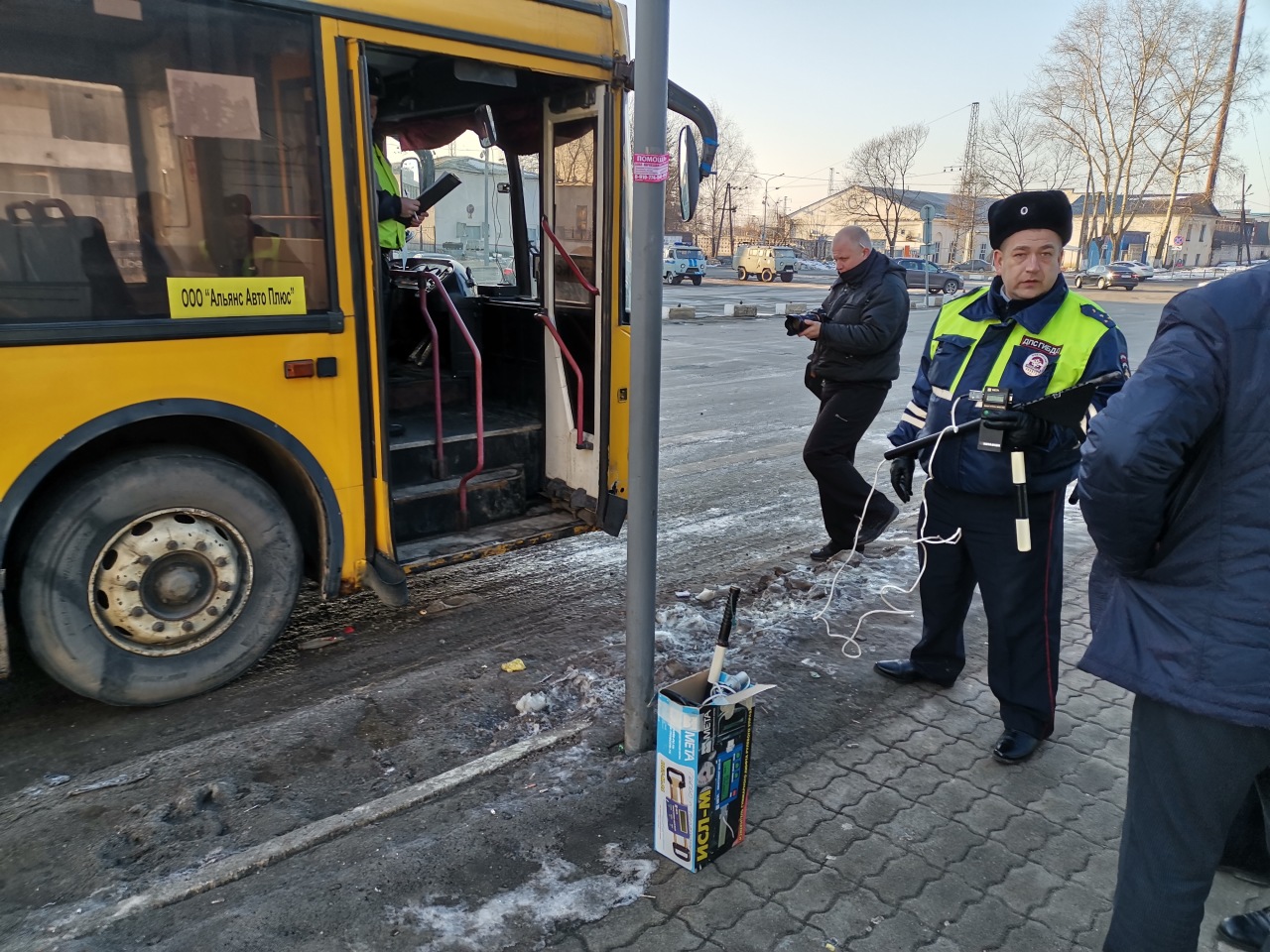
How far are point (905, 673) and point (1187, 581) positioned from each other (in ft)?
7.04

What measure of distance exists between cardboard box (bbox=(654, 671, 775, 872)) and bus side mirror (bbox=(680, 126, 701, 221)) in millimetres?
2175

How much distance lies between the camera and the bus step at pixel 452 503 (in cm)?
438

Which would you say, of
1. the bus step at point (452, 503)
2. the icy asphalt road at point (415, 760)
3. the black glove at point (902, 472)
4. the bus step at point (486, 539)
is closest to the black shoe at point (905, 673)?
the icy asphalt road at point (415, 760)

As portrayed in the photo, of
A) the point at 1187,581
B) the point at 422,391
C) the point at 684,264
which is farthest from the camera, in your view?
the point at 684,264

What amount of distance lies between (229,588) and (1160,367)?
333 centimetres

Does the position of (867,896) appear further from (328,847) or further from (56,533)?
(56,533)

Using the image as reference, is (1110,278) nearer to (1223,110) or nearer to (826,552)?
(1223,110)

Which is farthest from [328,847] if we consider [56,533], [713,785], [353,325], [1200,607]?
[1200,607]

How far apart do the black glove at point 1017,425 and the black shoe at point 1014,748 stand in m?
1.17

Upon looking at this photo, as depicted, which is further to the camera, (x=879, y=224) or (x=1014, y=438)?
(x=879, y=224)

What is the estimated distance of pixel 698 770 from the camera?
99.8 inches

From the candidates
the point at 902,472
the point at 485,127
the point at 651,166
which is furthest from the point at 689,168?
the point at 485,127

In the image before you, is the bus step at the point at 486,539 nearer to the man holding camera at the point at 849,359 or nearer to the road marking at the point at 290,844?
the road marking at the point at 290,844

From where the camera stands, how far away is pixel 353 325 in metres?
3.72
